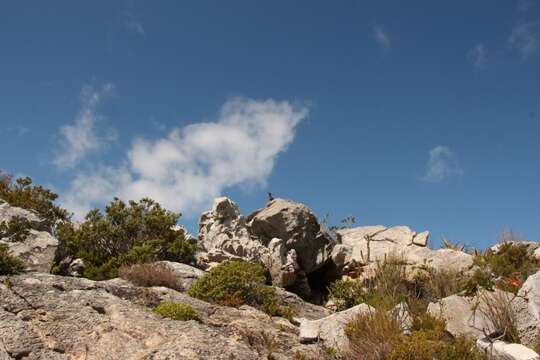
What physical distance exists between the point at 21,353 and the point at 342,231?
66.8ft

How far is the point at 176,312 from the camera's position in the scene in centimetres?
1139

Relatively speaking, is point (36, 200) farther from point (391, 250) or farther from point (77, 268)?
point (391, 250)

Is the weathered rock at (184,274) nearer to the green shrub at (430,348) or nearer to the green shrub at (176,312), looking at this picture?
the green shrub at (176,312)

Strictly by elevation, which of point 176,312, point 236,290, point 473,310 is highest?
point 236,290

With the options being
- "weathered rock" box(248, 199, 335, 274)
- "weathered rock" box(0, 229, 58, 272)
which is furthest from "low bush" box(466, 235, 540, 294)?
"weathered rock" box(0, 229, 58, 272)

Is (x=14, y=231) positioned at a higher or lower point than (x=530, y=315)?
higher

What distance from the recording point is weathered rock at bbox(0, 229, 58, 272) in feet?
54.6

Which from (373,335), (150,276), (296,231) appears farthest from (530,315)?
(296,231)

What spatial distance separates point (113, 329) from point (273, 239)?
11.7m

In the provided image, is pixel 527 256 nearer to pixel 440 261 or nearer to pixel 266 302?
Answer: pixel 440 261

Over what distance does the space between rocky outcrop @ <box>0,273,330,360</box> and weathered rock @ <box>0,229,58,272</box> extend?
13.4 feet

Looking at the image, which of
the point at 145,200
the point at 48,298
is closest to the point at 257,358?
the point at 48,298

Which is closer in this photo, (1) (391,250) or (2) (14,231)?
(2) (14,231)

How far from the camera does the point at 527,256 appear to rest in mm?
20125
